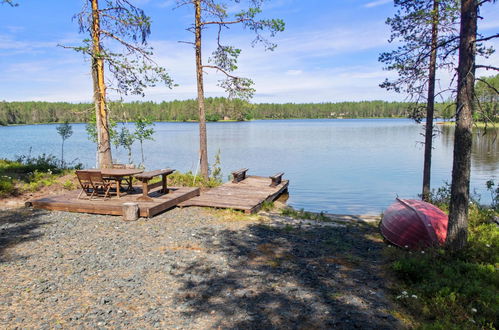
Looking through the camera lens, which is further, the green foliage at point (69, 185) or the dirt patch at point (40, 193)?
the green foliage at point (69, 185)

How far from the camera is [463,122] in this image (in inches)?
243

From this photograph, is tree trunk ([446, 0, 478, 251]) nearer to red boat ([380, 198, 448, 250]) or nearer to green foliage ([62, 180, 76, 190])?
red boat ([380, 198, 448, 250])

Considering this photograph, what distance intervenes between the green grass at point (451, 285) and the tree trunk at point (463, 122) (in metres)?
0.47

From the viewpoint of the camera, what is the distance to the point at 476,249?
660 cm

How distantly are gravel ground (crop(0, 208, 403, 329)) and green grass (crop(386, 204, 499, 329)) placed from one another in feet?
1.24

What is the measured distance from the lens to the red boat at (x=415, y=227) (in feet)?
23.5

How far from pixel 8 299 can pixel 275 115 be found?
17301 centimetres

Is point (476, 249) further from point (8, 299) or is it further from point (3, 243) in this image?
point (3, 243)

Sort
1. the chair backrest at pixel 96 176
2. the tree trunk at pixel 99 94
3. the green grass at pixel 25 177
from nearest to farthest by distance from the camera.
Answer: the chair backrest at pixel 96 176, the green grass at pixel 25 177, the tree trunk at pixel 99 94

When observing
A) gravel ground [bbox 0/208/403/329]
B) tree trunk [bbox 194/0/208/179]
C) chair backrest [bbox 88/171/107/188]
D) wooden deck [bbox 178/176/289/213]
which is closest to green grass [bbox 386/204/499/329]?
gravel ground [bbox 0/208/403/329]

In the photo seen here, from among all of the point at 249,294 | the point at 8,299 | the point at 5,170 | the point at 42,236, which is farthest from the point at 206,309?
the point at 5,170

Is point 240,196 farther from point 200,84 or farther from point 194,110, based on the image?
point 194,110

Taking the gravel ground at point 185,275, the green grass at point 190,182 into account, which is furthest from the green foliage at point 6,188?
the green grass at point 190,182

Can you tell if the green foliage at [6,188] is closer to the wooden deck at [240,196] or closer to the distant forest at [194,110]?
the wooden deck at [240,196]
